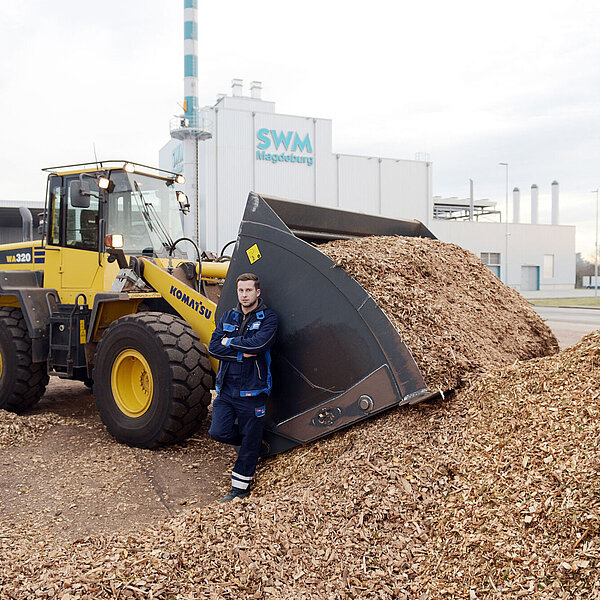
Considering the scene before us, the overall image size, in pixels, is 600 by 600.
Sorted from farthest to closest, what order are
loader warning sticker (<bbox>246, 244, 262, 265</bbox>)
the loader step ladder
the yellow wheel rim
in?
1. the loader step ladder
2. the yellow wheel rim
3. loader warning sticker (<bbox>246, 244, 262, 265</bbox>)

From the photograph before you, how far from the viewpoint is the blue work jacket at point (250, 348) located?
12.5ft

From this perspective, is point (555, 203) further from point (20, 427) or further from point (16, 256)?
point (20, 427)

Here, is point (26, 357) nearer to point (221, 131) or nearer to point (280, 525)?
point (280, 525)

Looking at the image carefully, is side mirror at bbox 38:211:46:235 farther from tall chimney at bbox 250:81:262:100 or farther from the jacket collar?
tall chimney at bbox 250:81:262:100

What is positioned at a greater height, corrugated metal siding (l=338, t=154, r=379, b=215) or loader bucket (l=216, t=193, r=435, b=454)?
corrugated metal siding (l=338, t=154, r=379, b=215)

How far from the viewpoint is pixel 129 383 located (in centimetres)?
505

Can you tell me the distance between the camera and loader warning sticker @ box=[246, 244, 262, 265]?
4.14 meters

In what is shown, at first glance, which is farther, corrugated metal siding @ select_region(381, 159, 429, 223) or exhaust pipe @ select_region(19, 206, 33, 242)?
corrugated metal siding @ select_region(381, 159, 429, 223)

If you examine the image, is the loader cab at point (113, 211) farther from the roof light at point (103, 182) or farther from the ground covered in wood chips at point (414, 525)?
the ground covered in wood chips at point (414, 525)

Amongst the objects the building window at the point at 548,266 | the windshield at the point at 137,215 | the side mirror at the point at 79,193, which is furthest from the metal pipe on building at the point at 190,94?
the building window at the point at 548,266

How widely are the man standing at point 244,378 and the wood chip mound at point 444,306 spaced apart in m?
0.60

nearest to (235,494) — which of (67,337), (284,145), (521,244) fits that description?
(67,337)


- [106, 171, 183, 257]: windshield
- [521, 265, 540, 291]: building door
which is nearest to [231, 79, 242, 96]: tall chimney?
[521, 265, 540, 291]: building door

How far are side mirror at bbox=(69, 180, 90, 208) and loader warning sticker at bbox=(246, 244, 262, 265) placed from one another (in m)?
2.16
